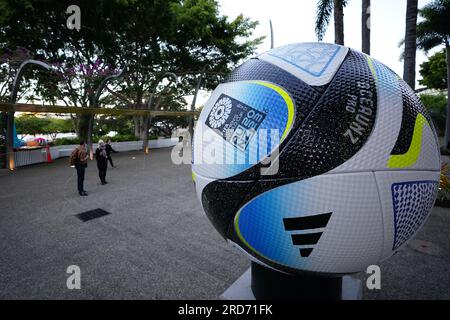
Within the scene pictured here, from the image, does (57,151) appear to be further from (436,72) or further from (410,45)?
(436,72)

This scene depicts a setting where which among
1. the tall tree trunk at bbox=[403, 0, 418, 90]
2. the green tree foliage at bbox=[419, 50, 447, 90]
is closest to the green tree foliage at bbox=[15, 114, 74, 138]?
the tall tree trunk at bbox=[403, 0, 418, 90]

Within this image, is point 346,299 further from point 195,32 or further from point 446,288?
point 195,32

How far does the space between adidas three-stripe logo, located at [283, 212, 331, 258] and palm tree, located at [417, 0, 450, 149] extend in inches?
800

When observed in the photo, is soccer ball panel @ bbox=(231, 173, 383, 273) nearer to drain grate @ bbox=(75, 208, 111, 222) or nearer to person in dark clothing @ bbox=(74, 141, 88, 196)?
drain grate @ bbox=(75, 208, 111, 222)

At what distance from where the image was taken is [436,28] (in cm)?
1702

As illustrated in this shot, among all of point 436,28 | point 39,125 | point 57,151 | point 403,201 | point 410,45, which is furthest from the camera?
point 39,125

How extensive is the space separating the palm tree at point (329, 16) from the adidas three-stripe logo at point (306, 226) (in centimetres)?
1095

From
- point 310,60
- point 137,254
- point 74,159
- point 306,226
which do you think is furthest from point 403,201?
Answer: point 74,159

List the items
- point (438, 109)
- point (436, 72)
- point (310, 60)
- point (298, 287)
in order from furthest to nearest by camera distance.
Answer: point (436, 72) → point (438, 109) → point (298, 287) → point (310, 60)

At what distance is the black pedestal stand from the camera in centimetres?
229

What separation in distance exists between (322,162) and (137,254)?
146 inches

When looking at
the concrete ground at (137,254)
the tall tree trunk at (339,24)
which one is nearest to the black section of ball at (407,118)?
the concrete ground at (137,254)

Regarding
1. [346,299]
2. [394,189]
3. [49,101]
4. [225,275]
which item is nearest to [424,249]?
[346,299]

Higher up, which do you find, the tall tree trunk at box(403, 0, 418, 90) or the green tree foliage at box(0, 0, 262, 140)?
the green tree foliage at box(0, 0, 262, 140)
